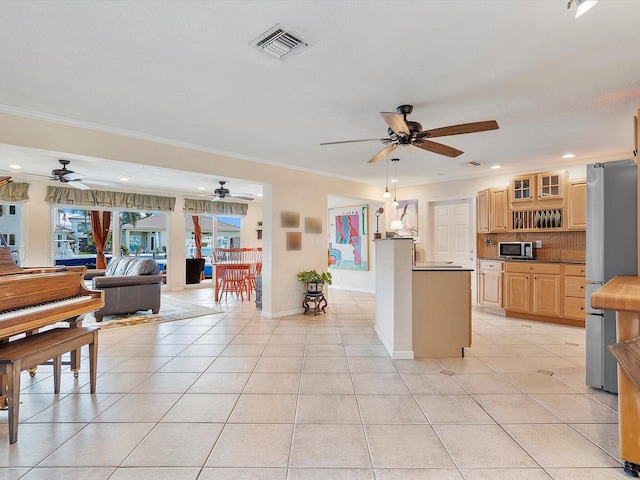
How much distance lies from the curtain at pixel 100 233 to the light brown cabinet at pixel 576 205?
29.5 ft

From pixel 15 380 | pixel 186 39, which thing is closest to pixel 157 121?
pixel 186 39

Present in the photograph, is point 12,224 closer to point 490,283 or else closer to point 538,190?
point 490,283

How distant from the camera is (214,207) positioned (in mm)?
8844

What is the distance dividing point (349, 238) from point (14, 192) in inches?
261

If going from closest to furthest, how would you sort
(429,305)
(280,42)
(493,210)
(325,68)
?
(280,42) → (325,68) → (429,305) → (493,210)

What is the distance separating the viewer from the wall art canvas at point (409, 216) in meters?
7.00

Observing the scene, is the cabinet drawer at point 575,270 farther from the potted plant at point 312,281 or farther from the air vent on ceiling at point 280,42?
the air vent on ceiling at point 280,42

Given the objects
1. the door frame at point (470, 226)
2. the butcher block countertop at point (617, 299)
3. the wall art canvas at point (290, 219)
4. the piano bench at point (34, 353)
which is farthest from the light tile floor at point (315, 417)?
the door frame at point (470, 226)

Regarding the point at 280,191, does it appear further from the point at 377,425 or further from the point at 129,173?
the point at 377,425

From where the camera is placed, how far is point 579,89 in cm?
275

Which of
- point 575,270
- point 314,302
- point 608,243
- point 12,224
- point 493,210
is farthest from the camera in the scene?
point 12,224

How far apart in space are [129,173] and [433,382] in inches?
233

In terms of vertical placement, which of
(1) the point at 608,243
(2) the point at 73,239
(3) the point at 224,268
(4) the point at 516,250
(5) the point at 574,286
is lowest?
(5) the point at 574,286

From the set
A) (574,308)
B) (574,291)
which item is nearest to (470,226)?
(574,291)
